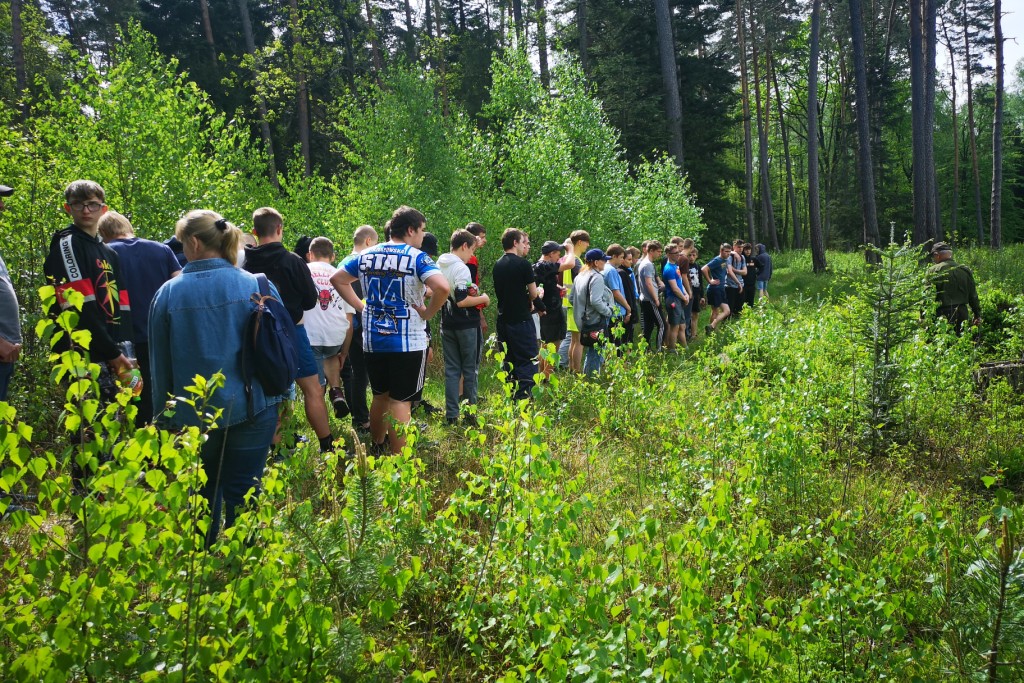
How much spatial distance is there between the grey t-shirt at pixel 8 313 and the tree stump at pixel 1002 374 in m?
9.06

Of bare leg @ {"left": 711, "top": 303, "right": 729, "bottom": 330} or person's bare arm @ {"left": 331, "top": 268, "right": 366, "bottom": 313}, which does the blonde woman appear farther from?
bare leg @ {"left": 711, "top": 303, "right": 729, "bottom": 330}

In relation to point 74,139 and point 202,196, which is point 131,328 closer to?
point 202,196

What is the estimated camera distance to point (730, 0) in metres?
32.9

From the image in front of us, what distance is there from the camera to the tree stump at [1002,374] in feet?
27.5

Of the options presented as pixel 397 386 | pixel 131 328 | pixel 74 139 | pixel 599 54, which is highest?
pixel 599 54

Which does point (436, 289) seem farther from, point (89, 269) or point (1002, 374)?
point (1002, 374)

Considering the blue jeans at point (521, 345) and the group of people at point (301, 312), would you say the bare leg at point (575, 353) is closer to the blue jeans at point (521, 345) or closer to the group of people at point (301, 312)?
the group of people at point (301, 312)

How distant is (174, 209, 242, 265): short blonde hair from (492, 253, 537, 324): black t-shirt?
404 centimetres

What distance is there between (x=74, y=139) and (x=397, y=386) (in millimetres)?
10540

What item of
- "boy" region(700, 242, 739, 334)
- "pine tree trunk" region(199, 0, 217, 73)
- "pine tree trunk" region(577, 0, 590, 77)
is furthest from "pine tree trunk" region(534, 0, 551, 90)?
"boy" region(700, 242, 739, 334)

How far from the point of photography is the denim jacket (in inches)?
139

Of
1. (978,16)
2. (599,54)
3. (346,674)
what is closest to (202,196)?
(346,674)

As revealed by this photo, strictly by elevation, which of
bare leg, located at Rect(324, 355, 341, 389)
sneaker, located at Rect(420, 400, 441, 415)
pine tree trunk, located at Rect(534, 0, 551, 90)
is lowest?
sneaker, located at Rect(420, 400, 441, 415)

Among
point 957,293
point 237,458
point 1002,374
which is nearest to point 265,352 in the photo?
point 237,458
